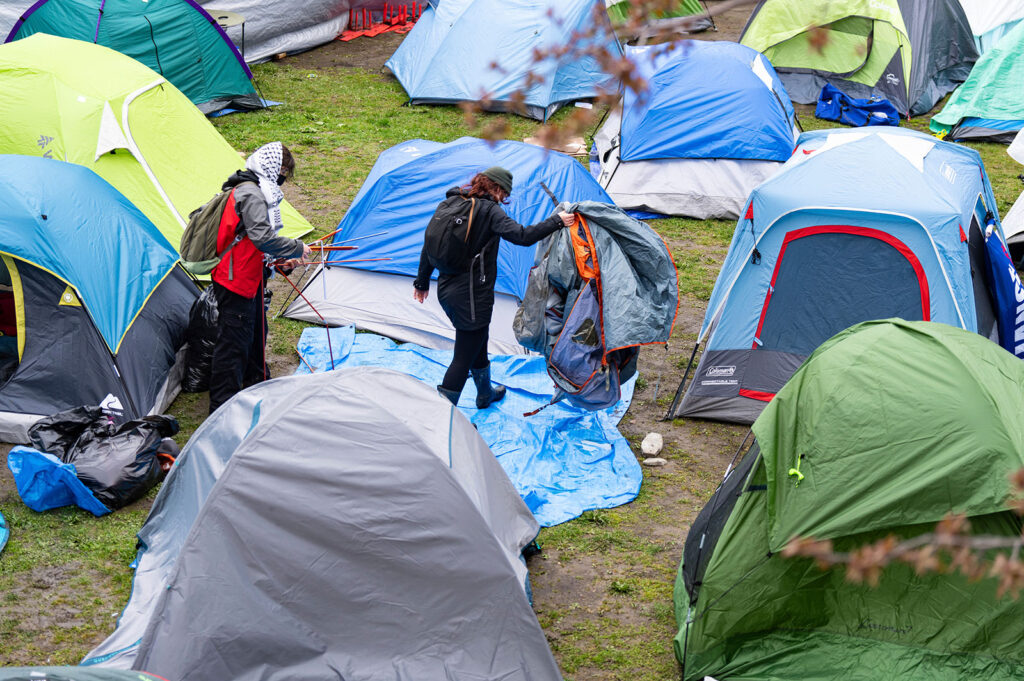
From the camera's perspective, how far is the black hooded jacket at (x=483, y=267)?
5.88 m

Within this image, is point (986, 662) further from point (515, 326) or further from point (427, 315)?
point (427, 315)

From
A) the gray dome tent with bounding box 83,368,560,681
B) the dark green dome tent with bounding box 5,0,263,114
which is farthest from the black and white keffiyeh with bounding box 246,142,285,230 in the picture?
the dark green dome tent with bounding box 5,0,263,114

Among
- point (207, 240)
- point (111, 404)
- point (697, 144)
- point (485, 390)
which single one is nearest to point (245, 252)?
point (207, 240)

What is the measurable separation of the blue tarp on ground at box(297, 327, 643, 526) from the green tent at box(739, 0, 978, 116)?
8084 mm

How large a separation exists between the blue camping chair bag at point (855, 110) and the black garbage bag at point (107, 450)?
10178 millimetres

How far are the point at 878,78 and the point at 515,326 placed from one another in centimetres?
914

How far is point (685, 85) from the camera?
10250mm

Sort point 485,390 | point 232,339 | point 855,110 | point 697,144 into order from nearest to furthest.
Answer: point 232,339, point 485,390, point 697,144, point 855,110

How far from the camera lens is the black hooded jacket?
5.88 meters

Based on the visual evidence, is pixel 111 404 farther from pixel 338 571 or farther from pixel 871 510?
pixel 871 510

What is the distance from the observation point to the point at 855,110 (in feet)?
42.6

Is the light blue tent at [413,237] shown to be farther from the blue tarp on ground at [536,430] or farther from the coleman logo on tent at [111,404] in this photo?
the coleman logo on tent at [111,404]

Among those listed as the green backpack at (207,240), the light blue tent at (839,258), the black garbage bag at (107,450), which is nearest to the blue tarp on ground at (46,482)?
the black garbage bag at (107,450)

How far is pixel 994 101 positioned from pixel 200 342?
10767mm
